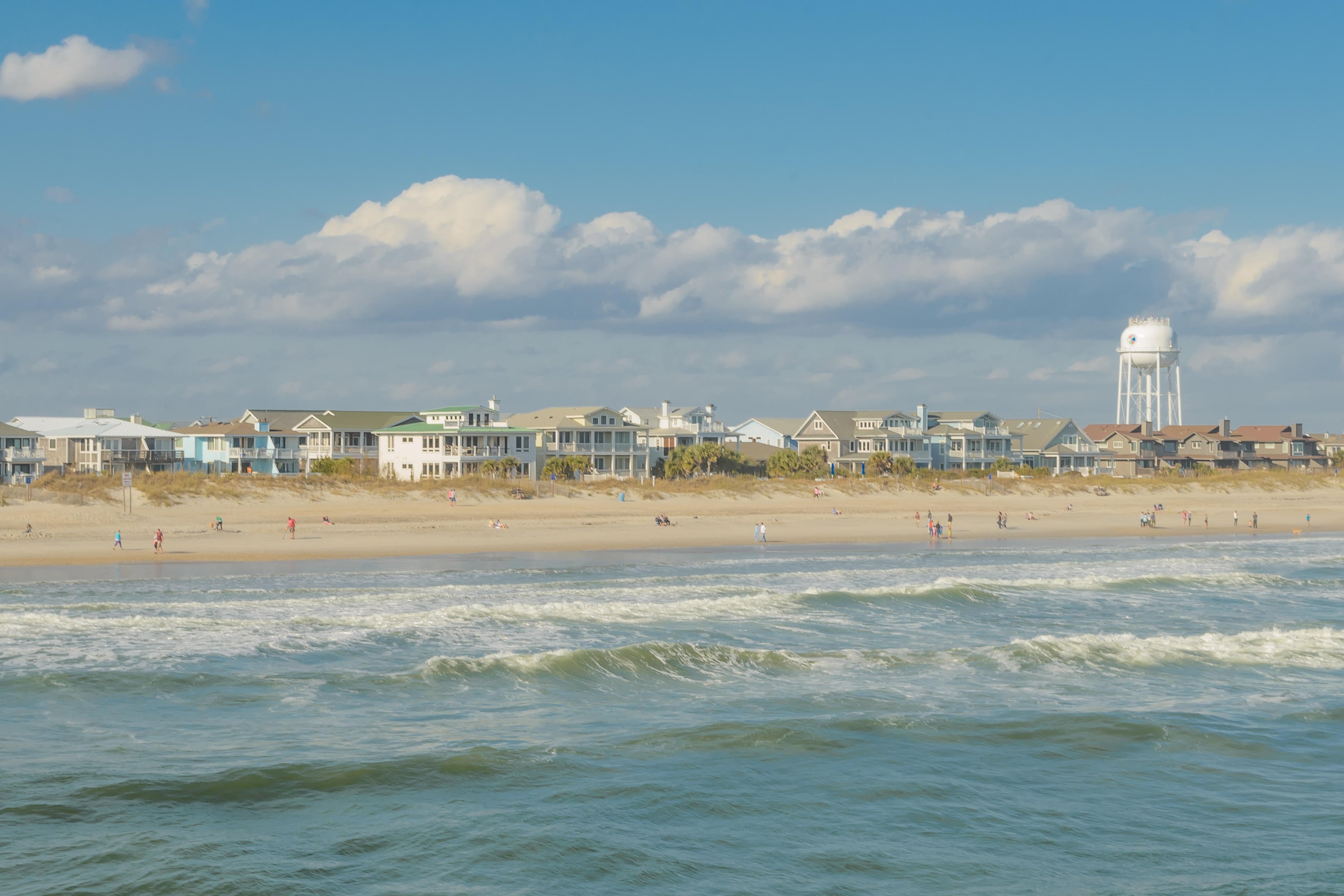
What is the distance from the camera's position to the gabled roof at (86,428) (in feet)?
268

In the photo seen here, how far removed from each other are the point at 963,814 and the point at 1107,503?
212ft

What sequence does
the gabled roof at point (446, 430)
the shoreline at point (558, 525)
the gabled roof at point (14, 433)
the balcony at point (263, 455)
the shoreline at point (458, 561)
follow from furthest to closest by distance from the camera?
the balcony at point (263, 455), the gabled roof at point (446, 430), the gabled roof at point (14, 433), the shoreline at point (558, 525), the shoreline at point (458, 561)

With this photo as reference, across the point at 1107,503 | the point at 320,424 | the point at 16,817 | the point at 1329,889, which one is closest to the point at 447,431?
the point at 320,424

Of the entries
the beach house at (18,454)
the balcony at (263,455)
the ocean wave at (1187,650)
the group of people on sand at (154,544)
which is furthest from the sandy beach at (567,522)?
the beach house at (18,454)

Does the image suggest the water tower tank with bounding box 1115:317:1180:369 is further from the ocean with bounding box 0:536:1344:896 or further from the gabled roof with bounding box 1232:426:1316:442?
the ocean with bounding box 0:536:1344:896

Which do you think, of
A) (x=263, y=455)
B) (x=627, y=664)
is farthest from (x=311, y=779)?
(x=263, y=455)

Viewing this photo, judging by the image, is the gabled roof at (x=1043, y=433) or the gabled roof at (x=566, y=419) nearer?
the gabled roof at (x=566, y=419)

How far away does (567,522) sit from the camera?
5384 centimetres

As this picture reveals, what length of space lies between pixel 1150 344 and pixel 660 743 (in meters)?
109

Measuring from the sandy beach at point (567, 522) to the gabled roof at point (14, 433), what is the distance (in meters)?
29.4

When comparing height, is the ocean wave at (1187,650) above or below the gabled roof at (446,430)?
below

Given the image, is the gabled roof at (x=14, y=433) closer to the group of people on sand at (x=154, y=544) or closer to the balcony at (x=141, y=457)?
the balcony at (x=141, y=457)

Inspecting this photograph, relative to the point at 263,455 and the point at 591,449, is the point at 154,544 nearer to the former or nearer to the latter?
the point at 263,455

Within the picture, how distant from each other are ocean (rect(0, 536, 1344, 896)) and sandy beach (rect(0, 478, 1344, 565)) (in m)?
10.9
